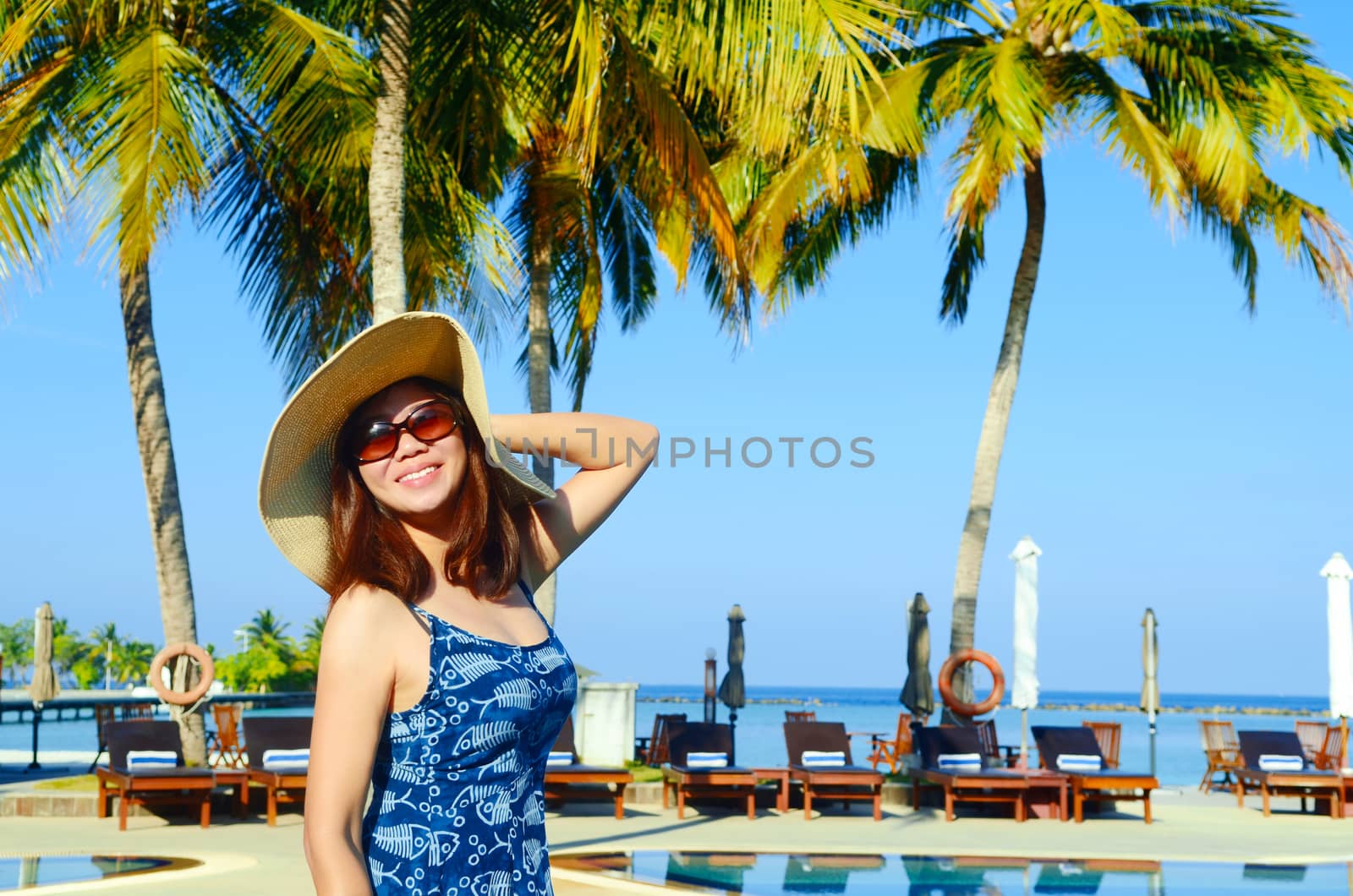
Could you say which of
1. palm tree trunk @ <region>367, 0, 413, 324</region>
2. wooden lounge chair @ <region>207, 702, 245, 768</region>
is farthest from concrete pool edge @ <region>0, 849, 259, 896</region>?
palm tree trunk @ <region>367, 0, 413, 324</region>

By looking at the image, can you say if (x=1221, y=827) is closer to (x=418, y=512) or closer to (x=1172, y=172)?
(x=1172, y=172)

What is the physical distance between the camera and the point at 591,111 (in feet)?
27.2

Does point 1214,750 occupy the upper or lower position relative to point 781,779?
upper

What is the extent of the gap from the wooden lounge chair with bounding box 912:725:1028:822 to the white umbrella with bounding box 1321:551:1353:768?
5.16m

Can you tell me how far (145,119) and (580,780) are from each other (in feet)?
21.6

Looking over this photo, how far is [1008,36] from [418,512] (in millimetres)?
14528

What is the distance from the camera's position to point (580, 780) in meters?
12.5

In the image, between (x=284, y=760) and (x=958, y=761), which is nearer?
(x=284, y=760)

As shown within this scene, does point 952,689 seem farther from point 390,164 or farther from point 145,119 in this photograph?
point 145,119

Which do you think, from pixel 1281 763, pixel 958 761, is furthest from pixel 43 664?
pixel 1281 763

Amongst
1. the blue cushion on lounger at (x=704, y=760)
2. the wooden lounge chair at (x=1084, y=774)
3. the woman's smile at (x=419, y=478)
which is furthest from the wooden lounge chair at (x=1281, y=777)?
the woman's smile at (x=419, y=478)

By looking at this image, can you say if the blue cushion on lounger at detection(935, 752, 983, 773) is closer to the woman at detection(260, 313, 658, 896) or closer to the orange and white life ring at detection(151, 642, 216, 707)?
the orange and white life ring at detection(151, 642, 216, 707)

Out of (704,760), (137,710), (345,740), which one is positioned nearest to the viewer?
(345,740)

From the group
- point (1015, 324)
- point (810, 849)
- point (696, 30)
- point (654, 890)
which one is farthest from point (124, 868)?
point (1015, 324)
